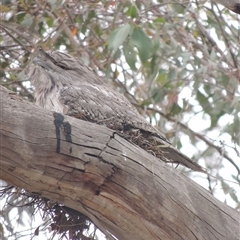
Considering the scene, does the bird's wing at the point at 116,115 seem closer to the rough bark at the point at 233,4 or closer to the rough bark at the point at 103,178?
the rough bark at the point at 103,178

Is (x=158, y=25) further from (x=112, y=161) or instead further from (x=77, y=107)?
(x=112, y=161)

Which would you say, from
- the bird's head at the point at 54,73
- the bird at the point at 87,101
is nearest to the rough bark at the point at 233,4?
the bird at the point at 87,101

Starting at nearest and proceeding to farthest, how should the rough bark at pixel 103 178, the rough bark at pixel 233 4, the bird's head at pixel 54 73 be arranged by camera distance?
the rough bark at pixel 103 178 < the rough bark at pixel 233 4 < the bird's head at pixel 54 73

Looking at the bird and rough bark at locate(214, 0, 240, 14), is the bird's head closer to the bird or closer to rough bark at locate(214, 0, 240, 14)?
the bird

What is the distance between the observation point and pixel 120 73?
18.8ft

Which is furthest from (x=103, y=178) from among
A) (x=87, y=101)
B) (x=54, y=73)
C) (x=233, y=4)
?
(x=54, y=73)

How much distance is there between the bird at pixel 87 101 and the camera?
3412 millimetres

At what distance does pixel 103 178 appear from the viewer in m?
2.52

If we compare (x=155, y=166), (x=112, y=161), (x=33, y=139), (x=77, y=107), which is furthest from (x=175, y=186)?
(x=77, y=107)

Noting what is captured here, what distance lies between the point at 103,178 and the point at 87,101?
1.25 metres

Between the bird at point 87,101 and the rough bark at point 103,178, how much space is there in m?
0.38

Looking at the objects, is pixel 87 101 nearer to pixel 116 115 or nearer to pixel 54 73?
pixel 116 115

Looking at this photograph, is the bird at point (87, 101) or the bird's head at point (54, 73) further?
the bird's head at point (54, 73)

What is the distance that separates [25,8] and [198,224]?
2436 mm
